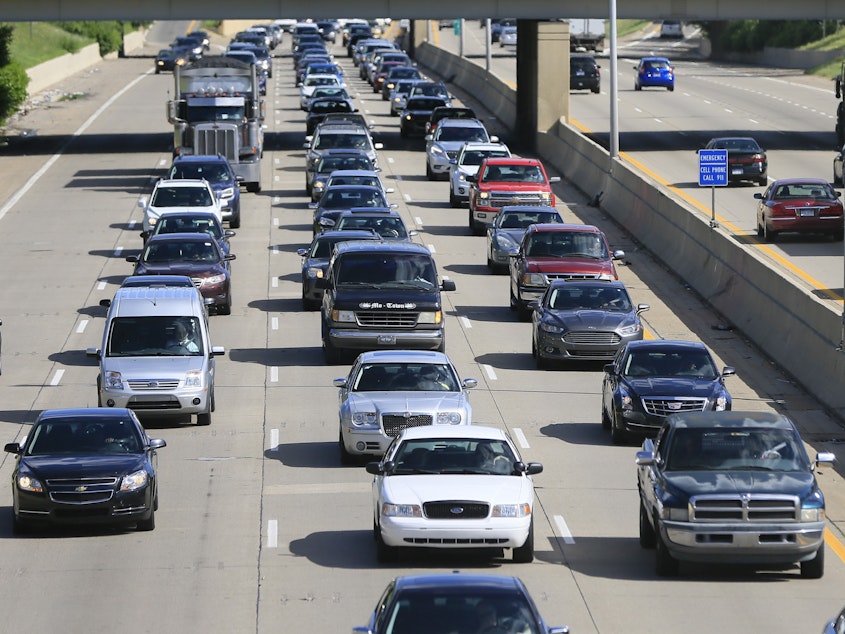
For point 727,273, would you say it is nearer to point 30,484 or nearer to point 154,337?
point 154,337

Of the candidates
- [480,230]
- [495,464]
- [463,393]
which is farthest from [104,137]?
[495,464]

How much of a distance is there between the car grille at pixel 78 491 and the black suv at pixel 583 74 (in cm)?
6763

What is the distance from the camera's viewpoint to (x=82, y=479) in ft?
63.4

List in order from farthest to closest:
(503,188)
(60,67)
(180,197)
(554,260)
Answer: (60,67) → (503,188) → (180,197) → (554,260)

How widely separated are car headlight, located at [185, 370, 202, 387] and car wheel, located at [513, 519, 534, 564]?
8569 millimetres

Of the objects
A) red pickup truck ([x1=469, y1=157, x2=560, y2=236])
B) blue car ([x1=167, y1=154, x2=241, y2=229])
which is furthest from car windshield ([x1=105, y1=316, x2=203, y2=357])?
blue car ([x1=167, y1=154, x2=241, y2=229])

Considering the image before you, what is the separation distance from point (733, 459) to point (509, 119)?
56.2 meters

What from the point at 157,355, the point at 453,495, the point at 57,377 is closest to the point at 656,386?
the point at 157,355

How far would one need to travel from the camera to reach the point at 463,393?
2339 centimetres

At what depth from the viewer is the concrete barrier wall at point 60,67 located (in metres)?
93.7

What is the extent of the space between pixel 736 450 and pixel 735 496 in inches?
33.8

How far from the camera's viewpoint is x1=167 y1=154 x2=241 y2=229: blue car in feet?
154

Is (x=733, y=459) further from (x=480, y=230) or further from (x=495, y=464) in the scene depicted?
(x=480, y=230)

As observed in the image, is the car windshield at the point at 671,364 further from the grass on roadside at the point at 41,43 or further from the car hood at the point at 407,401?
the grass on roadside at the point at 41,43
